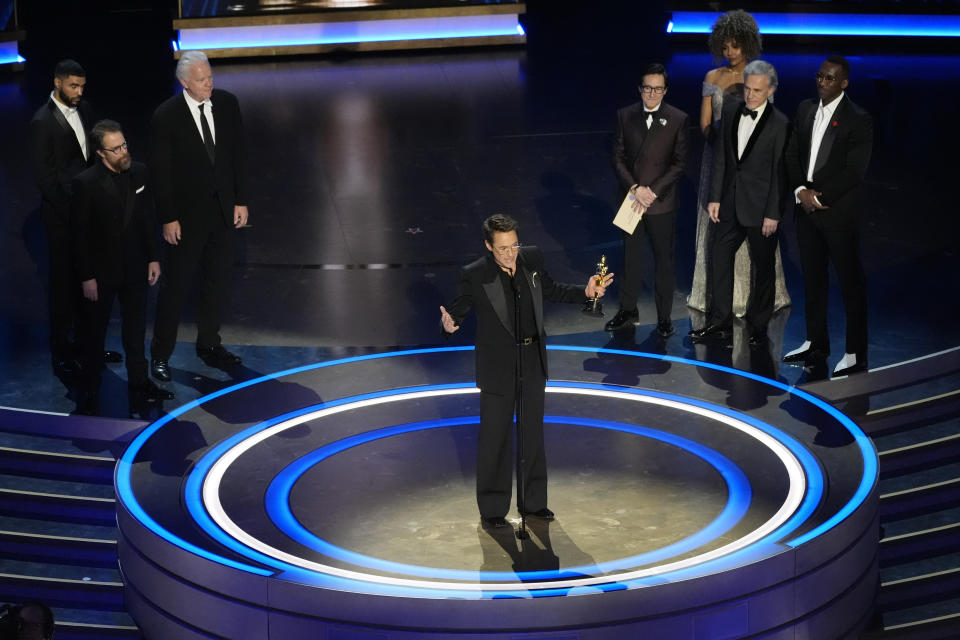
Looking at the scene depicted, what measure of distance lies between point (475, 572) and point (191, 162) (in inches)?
118

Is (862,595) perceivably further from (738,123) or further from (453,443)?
(738,123)

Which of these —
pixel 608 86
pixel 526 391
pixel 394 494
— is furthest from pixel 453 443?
pixel 608 86

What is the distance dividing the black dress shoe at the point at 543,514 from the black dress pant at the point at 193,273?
8.24 feet

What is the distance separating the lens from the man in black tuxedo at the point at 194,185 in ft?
23.6

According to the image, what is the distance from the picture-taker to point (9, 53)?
13477 mm

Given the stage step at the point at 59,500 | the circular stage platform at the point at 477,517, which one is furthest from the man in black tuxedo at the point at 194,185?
the stage step at the point at 59,500

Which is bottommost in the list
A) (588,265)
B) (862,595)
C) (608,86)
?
(862,595)

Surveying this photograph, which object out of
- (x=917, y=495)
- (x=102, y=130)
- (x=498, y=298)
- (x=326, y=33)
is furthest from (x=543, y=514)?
(x=326, y=33)

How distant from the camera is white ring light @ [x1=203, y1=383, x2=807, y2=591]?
5320 mm

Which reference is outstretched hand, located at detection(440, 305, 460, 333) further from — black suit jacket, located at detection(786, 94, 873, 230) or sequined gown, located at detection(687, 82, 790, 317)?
sequined gown, located at detection(687, 82, 790, 317)

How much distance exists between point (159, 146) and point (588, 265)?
Answer: 3186 mm

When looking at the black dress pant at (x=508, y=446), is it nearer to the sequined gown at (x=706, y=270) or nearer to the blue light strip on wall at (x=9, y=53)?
the sequined gown at (x=706, y=270)

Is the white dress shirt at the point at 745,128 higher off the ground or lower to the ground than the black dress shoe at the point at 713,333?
higher

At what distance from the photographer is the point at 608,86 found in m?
13.1
